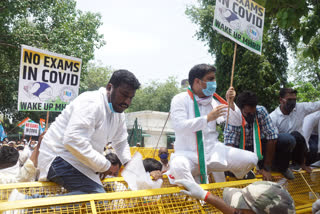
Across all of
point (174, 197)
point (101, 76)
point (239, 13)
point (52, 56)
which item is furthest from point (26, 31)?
point (101, 76)

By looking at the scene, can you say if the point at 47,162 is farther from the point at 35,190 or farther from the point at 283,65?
the point at 283,65

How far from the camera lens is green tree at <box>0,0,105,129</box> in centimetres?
1559

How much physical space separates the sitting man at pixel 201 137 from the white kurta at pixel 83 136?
77cm

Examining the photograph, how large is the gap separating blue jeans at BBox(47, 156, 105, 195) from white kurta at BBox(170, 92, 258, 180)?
88 centimetres

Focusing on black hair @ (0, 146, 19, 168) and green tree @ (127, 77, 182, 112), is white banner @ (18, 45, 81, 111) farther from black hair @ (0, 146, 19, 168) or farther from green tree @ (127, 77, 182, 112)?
green tree @ (127, 77, 182, 112)

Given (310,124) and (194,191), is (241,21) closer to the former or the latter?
(310,124)

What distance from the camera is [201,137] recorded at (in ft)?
10.7

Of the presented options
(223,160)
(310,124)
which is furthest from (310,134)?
(223,160)

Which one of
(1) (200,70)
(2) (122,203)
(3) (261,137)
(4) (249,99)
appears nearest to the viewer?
(2) (122,203)

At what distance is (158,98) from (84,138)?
56204 millimetres

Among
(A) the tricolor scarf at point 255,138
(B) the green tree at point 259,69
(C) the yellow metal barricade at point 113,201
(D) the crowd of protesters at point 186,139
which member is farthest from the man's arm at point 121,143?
(B) the green tree at point 259,69

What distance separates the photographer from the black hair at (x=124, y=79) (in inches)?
109

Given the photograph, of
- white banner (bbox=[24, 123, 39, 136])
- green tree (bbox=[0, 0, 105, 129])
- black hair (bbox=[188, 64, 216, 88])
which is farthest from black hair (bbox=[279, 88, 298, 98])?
white banner (bbox=[24, 123, 39, 136])

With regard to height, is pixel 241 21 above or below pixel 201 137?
above
